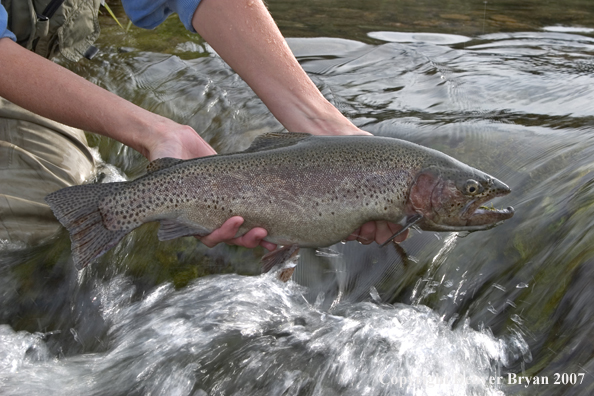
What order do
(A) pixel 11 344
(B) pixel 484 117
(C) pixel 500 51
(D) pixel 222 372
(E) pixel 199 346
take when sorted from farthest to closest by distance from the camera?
(C) pixel 500 51
(B) pixel 484 117
(A) pixel 11 344
(E) pixel 199 346
(D) pixel 222 372

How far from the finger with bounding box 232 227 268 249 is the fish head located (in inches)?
28.9

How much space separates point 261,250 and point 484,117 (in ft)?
6.61

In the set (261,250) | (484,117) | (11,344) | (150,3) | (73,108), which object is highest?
(150,3)

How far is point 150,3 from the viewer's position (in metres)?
4.28

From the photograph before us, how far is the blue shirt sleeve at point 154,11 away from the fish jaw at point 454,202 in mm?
1922

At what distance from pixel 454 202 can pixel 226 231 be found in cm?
112

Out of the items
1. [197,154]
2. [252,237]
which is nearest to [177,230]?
[252,237]

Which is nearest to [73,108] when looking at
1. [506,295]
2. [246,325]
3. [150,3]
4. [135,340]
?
[150,3]

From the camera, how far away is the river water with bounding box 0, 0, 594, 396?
299cm

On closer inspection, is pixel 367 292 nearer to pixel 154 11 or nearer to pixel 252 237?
pixel 252 237

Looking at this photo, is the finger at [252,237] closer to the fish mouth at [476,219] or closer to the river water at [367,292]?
the river water at [367,292]

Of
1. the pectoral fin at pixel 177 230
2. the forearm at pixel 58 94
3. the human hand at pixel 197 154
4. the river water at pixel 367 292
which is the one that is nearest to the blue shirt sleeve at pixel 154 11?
the forearm at pixel 58 94

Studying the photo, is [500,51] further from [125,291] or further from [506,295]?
[125,291]

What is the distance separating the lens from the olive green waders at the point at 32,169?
434cm
